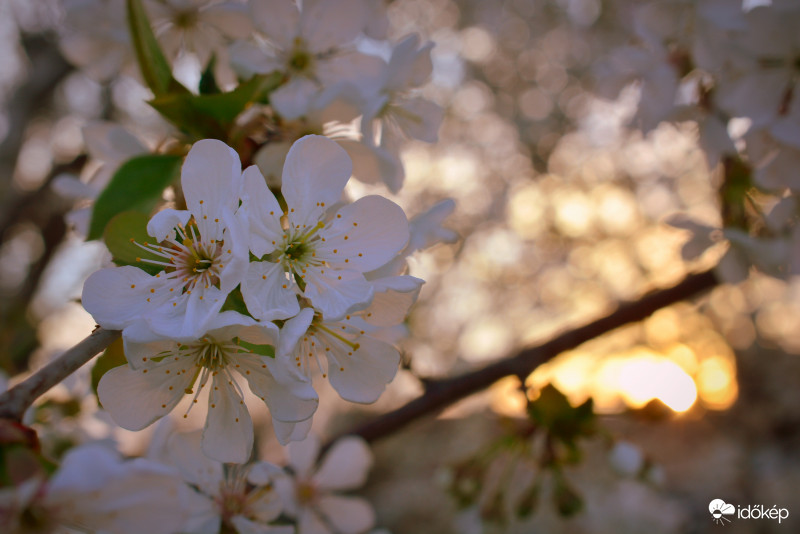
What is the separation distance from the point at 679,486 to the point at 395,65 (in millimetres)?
2991

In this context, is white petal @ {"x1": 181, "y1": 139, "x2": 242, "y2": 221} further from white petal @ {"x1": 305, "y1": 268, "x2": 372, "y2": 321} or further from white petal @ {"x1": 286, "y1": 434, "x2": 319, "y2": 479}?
white petal @ {"x1": 286, "y1": 434, "x2": 319, "y2": 479}

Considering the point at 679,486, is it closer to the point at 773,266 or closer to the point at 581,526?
the point at 581,526

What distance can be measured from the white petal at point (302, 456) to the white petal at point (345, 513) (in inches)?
2.6

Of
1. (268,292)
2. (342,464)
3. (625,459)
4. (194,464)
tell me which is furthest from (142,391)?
(625,459)

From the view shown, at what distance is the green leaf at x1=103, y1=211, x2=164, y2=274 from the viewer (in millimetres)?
563

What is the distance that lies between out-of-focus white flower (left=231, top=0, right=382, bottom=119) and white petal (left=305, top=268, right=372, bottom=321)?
269 mm

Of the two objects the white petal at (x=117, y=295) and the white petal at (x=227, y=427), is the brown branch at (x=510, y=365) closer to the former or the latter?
the white petal at (x=227, y=427)

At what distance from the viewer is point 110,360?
0.65m

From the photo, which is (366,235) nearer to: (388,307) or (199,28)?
(388,307)

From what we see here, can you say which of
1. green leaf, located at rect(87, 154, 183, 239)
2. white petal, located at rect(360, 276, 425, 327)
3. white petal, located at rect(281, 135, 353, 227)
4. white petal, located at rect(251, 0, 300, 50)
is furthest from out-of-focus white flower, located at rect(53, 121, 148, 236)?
white petal, located at rect(360, 276, 425, 327)

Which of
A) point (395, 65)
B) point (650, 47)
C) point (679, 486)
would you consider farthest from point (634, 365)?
point (395, 65)

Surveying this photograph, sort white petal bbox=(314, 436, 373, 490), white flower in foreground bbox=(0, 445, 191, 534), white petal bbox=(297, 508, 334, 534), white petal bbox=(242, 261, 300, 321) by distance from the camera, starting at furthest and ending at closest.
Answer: white petal bbox=(314, 436, 373, 490) < white petal bbox=(297, 508, 334, 534) < white petal bbox=(242, 261, 300, 321) < white flower in foreground bbox=(0, 445, 191, 534)

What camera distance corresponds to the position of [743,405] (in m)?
3.66

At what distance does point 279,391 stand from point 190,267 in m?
0.17
